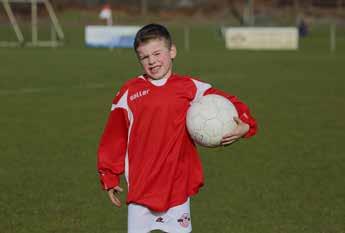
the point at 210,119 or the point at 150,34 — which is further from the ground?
the point at 150,34

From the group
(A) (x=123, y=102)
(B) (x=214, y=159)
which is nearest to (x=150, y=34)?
(A) (x=123, y=102)

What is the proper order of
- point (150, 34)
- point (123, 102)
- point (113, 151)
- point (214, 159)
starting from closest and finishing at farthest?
1. point (150, 34)
2. point (123, 102)
3. point (113, 151)
4. point (214, 159)

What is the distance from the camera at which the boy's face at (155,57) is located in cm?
495

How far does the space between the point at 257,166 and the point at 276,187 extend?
1.36 metres

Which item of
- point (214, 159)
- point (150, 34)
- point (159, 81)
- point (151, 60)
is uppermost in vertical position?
point (150, 34)

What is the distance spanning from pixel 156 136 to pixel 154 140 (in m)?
0.03

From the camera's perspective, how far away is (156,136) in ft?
16.5

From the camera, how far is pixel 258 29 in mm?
40125

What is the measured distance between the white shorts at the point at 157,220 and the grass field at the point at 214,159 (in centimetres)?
254

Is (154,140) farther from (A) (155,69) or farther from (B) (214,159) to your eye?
(B) (214,159)

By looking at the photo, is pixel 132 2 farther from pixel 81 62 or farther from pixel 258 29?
pixel 81 62

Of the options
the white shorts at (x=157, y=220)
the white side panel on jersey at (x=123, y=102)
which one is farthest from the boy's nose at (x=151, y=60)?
the white shorts at (x=157, y=220)

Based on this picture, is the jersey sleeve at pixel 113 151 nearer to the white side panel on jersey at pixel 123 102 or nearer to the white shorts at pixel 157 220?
the white side panel on jersey at pixel 123 102

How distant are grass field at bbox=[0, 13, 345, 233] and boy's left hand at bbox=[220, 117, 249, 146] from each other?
2.68 meters
